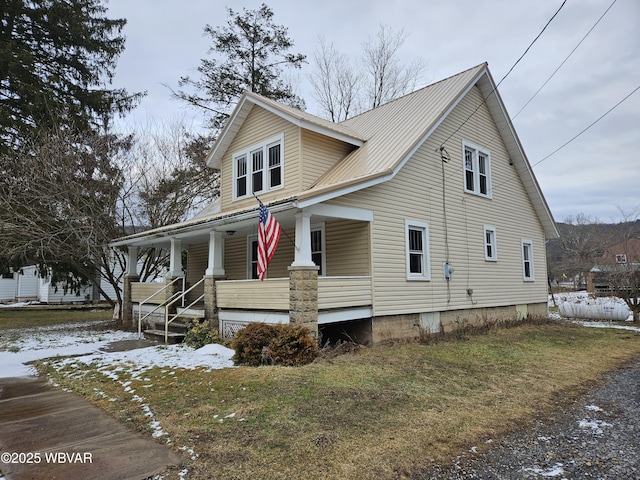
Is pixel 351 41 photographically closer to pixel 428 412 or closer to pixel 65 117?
pixel 65 117

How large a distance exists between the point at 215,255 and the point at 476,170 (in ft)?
30.1

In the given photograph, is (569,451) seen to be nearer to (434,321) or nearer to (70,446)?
(70,446)

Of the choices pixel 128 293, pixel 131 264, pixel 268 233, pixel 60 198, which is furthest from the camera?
pixel 131 264

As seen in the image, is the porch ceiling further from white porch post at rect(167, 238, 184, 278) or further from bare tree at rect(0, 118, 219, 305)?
bare tree at rect(0, 118, 219, 305)

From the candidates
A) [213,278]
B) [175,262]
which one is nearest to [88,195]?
[175,262]

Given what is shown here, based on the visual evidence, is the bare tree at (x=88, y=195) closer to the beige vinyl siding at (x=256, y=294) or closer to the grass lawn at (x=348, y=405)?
the beige vinyl siding at (x=256, y=294)

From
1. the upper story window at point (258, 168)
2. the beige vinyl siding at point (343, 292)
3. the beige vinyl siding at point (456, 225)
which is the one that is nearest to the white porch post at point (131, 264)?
the upper story window at point (258, 168)

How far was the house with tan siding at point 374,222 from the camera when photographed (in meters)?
9.66

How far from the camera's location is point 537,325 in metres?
15.4

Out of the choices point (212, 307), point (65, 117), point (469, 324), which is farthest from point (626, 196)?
point (65, 117)

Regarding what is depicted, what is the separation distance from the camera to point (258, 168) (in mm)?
13188

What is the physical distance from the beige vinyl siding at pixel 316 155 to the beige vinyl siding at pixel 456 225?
2015mm

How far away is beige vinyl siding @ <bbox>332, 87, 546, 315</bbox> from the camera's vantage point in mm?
10672

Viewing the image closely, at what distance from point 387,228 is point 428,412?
5.98 m
